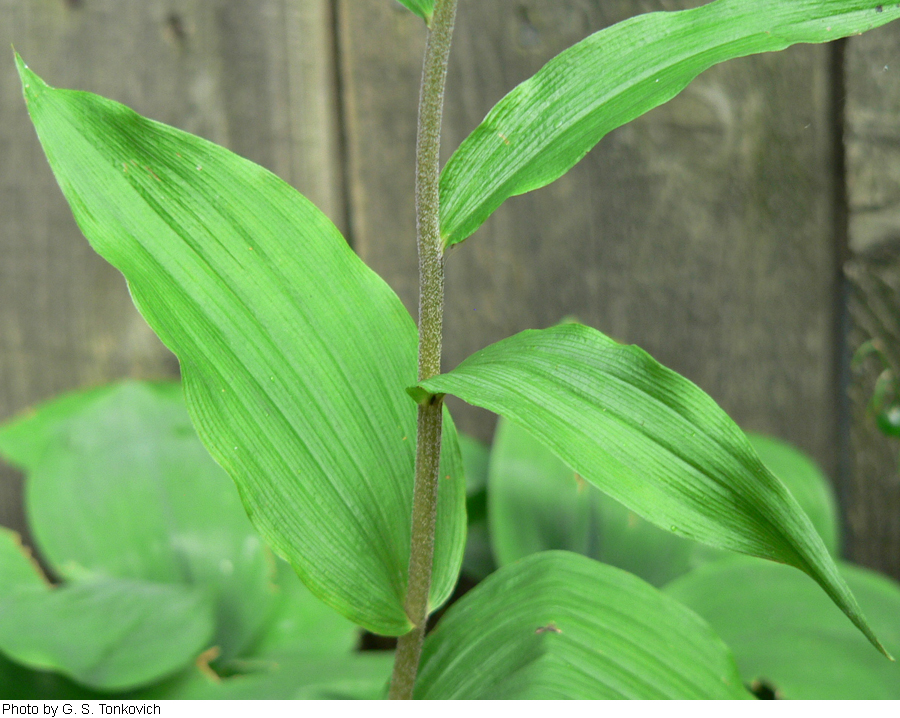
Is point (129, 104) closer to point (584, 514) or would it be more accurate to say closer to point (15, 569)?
point (15, 569)

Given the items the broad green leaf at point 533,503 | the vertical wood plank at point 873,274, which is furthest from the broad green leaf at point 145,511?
the vertical wood plank at point 873,274

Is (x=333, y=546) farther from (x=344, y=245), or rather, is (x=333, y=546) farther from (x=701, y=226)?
(x=701, y=226)

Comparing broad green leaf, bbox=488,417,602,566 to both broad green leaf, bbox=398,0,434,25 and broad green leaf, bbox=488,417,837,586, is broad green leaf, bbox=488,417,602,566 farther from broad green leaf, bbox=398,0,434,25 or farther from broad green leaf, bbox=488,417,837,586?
broad green leaf, bbox=398,0,434,25

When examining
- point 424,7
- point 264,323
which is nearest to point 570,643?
point 264,323

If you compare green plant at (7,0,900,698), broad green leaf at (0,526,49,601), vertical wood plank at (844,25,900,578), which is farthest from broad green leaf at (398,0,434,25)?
broad green leaf at (0,526,49,601)

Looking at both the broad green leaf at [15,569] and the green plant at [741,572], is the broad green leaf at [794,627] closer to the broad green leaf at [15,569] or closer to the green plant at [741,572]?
the green plant at [741,572]
